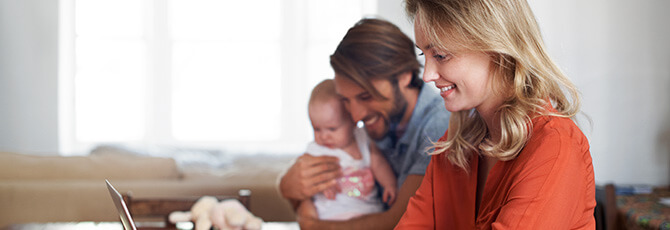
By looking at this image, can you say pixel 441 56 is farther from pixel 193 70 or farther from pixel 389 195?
pixel 193 70

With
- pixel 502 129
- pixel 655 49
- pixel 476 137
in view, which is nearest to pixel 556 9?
pixel 655 49

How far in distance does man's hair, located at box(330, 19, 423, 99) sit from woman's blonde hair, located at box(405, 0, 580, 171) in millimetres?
538

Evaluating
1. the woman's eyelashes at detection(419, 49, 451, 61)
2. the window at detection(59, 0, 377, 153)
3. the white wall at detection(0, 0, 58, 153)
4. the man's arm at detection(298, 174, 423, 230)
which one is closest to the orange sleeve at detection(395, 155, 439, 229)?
the woman's eyelashes at detection(419, 49, 451, 61)

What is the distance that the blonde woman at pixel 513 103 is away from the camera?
0.88 metres

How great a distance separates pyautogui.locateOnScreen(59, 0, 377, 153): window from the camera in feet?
5.57

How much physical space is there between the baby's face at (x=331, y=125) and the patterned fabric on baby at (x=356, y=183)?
8 cm

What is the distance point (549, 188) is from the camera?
874 millimetres

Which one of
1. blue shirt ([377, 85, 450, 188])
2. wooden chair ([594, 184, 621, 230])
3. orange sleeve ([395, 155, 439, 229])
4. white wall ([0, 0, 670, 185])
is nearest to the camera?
orange sleeve ([395, 155, 439, 229])

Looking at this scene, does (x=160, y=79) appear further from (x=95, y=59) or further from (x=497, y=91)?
(x=497, y=91)

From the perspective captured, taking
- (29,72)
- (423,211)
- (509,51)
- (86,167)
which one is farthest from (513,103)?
(29,72)

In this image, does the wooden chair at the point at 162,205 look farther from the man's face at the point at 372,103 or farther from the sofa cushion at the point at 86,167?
the man's face at the point at 372,103

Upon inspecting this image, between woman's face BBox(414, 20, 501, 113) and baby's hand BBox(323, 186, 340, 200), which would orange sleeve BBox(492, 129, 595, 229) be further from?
baby's hand BBox(323, 186, 340, 200)

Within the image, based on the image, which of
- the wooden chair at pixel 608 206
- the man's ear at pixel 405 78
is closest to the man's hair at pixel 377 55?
the man's ear at pixel 405 78

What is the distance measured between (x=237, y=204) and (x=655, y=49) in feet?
7.08
